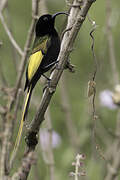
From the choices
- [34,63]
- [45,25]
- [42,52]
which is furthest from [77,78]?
[34,63]

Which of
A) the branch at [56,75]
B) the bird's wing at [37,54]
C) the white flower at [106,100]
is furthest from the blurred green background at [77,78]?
the branch at [56,75]

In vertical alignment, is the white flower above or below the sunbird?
below

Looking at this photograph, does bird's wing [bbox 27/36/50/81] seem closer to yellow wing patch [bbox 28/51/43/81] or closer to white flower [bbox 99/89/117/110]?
yellow wing patch [bbox 28/51/43/81]

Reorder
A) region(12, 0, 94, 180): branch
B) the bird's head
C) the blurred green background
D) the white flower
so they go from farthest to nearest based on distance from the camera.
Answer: the blurred green background → the white flower → the bird's head → region(12, 0, 94, 180): branch

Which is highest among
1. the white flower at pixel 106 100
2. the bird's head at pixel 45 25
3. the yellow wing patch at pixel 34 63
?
the bird's head at pixel 45 25

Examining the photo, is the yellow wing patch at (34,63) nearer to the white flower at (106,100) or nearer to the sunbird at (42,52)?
the sunbird at (42,52)

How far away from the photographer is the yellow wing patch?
246 cm

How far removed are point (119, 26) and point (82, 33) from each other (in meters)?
0.42

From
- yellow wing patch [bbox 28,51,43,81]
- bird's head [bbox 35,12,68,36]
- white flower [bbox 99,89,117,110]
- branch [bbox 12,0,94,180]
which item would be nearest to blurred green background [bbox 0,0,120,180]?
white flower [bbox 99,89,117,110]

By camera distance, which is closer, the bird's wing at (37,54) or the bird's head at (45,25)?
the bird's wing at (37,54)

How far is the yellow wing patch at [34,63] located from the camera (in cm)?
246

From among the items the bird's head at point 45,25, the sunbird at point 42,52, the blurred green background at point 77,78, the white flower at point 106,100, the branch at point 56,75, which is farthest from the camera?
the blurred green background at point 77,78

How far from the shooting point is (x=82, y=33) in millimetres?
4559

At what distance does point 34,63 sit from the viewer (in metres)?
2.53
